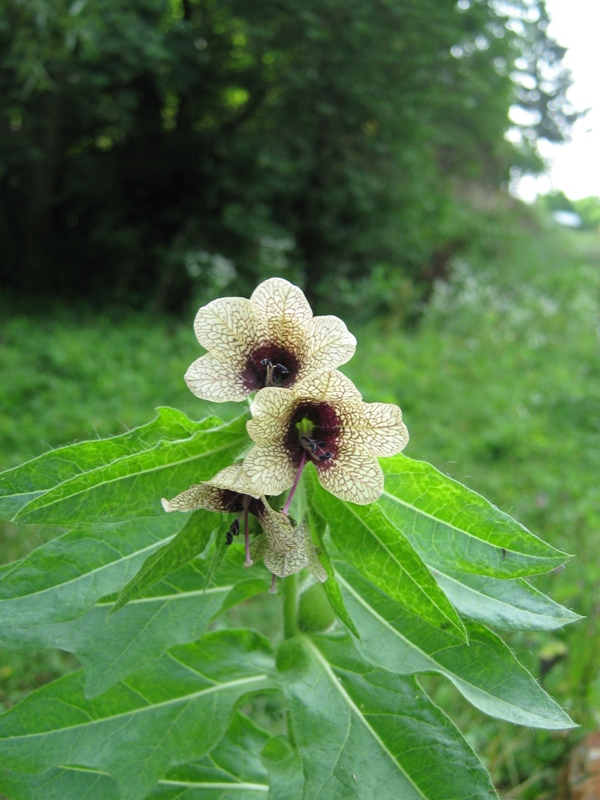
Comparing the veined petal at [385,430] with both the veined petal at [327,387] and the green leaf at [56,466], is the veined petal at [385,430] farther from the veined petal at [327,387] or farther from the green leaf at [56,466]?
the green leaf at [56,466]

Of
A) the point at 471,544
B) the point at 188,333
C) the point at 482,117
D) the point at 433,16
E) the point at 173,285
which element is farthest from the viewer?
the point at 482,117

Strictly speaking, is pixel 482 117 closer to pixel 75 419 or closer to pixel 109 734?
pixel 75 419

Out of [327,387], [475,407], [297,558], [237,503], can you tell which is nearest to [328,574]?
[297,558]

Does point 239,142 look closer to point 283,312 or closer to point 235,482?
point 283,312

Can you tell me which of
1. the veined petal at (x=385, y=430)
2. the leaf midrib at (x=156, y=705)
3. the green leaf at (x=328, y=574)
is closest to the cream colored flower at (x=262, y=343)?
the veined petal at (x=385, y=430)

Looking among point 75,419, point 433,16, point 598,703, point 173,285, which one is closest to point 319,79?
point 433,16
